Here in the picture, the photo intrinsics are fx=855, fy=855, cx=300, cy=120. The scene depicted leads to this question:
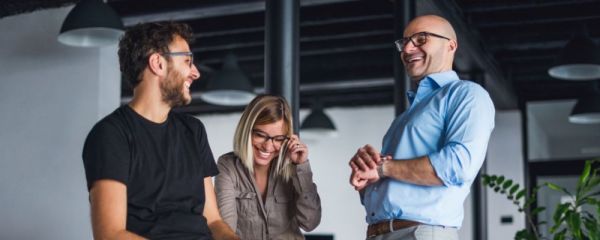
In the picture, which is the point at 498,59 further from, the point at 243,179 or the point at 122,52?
the point at 122,52

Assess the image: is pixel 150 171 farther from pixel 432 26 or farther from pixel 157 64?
pixel 432 26

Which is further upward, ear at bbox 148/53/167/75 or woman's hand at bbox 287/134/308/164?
ear at bbox 148/53/167/75

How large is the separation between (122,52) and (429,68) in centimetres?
93

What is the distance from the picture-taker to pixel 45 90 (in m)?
5.55

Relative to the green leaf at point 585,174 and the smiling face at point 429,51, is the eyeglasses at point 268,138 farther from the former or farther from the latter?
the green leaf at point 585,174

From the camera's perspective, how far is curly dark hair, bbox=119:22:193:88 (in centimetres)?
229

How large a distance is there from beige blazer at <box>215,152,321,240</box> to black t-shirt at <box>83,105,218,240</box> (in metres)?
0.57

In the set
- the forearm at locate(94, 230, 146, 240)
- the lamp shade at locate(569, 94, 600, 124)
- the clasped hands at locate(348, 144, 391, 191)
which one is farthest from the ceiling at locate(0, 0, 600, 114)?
the forearm at locate(94, 230, 146, 240)

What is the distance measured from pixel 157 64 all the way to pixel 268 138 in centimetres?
70

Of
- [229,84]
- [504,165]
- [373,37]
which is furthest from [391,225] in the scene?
[504,165]

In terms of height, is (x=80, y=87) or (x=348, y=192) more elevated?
(x=80, y=87)

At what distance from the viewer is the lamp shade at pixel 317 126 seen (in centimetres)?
923

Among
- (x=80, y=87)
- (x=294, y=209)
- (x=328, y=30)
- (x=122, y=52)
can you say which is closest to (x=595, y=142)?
(x=328, y=30)

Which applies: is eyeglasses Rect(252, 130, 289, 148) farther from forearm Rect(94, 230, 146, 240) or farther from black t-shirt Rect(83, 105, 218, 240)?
forearm Rect(94, 230, 146, 240)
